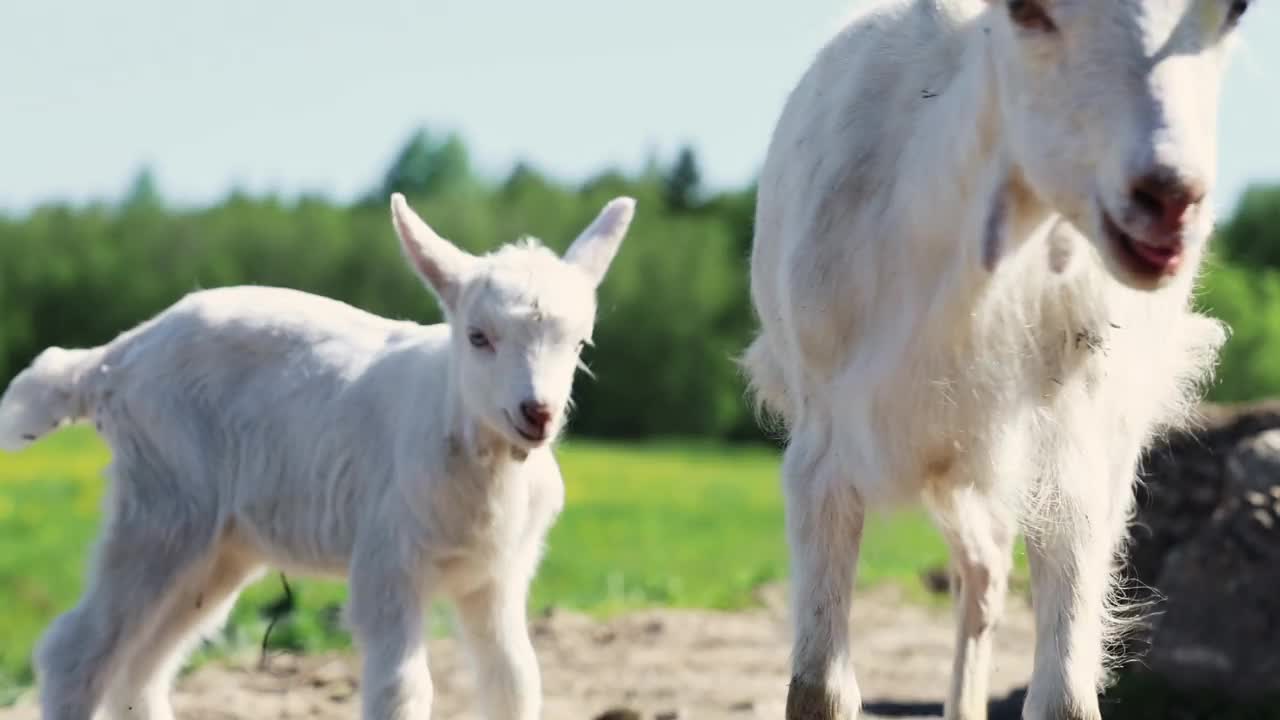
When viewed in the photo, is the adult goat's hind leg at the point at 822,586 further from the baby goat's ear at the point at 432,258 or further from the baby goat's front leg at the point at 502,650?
the baby goat's ear at the point at 432,258

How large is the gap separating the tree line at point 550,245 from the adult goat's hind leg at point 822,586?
1126 inches

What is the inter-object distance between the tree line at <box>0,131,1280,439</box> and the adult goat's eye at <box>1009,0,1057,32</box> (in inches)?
1171

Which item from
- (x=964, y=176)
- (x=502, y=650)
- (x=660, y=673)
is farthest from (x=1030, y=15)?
(x=660, y=673)

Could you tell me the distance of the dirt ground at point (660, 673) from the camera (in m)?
7.52

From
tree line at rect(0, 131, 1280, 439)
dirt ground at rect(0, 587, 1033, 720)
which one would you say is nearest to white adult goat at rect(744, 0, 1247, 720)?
dirt ground at rect(0, 587, 1033, 720)

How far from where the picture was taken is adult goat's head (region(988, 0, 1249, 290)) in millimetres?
3438

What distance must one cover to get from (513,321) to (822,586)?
1218 mm

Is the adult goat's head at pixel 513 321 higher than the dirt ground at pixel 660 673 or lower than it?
higher

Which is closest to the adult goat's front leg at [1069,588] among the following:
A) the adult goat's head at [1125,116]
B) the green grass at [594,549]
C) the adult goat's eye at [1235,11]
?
the green grass at [594,549]

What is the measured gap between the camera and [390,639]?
5.50 meters

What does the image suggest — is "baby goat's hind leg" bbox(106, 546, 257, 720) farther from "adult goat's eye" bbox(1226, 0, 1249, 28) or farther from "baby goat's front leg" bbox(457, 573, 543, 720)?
"adult goat's eye" bbox(1226, 0, 1249, 28)

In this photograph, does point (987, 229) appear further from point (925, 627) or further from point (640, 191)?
point (640, 191)

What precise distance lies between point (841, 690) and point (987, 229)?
1.47m

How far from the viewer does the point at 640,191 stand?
149 ft
